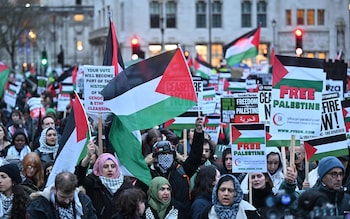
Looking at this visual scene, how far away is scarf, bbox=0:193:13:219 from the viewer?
27.3 ft

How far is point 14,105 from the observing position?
80.3ft

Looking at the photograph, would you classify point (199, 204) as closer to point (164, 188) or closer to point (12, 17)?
point (164, 188)

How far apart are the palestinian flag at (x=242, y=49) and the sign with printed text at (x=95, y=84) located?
737 inches

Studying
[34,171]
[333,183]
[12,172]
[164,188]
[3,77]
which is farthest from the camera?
[3,77]

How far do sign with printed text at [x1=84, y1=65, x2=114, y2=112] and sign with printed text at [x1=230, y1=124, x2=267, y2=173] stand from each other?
194 cm

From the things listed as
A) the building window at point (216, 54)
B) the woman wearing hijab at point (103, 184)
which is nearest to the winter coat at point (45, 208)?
the woman wearing hijab at point (103, 184)

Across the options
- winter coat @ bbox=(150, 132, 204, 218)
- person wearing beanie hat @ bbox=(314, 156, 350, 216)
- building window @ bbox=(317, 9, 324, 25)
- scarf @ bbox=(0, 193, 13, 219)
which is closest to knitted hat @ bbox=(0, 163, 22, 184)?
scarf @ bbox=(0, 193, 13, 219)

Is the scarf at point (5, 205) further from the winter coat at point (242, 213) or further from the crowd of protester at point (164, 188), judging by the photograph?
the winter coat at point (242, 213)

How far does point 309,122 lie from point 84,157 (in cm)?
240

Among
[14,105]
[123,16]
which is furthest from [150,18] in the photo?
[14,105]

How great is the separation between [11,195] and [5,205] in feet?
0.44

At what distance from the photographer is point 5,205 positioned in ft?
27.7

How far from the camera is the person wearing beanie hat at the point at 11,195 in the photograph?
328 inches

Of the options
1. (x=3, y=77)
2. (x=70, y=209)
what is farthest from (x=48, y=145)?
(x=3, y=77)
